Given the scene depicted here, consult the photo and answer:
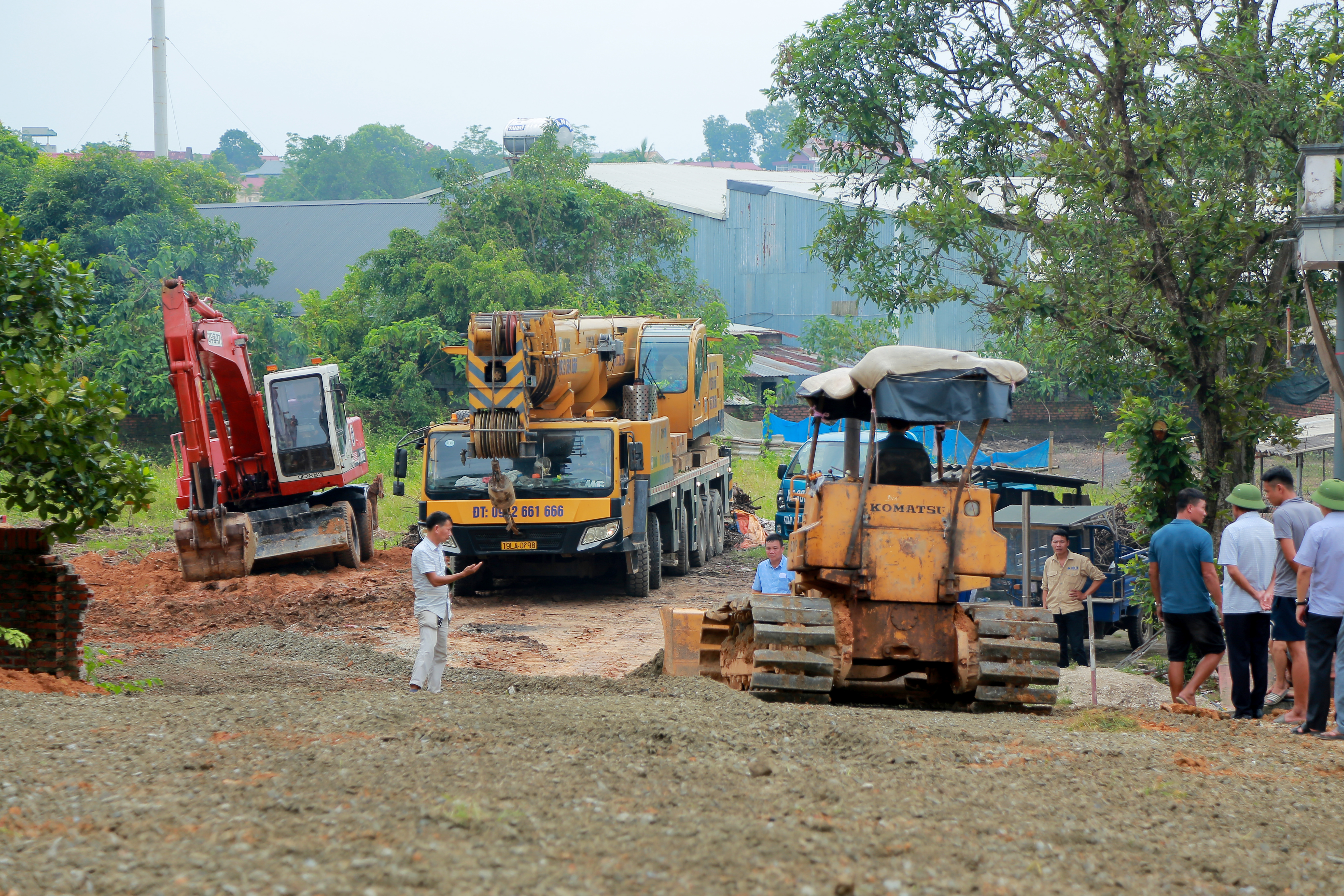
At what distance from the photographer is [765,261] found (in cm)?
4003

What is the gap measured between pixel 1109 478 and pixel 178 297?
21.2 meters

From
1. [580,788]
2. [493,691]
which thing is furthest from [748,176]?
[580,788]

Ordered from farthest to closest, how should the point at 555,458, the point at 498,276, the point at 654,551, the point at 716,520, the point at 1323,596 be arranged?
the point at 498,276 < the point at 716,520 < the point at 654,551 < the point at 555,458 < the point at 1323,596

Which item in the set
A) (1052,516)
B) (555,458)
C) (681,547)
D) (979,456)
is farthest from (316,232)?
(1052,516)

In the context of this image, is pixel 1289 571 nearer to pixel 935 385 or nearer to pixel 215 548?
pixel 935 385

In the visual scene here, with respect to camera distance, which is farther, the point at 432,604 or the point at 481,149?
the point at 481,149

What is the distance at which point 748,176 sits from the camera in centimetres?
4884

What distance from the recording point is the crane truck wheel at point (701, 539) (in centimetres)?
1875

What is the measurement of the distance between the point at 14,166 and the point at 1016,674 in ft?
112

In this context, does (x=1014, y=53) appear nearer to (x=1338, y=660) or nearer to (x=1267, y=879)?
(x=1338, y=660)

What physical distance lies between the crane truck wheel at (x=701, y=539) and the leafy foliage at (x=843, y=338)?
15.0 meters

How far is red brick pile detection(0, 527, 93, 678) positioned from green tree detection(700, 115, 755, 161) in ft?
401

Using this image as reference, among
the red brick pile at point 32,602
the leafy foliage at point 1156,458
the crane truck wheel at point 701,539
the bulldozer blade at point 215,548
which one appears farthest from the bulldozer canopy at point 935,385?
the crane truck wheel at point 701,539

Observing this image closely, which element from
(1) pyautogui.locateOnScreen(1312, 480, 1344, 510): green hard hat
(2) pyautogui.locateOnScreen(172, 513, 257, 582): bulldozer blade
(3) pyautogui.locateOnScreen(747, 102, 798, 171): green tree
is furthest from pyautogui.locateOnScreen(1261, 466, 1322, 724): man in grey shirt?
(3) pyautogui.locateOnScreen(747, 102, 798, 171): green tree
